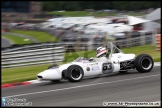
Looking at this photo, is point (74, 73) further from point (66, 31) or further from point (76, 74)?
point (66, 31)

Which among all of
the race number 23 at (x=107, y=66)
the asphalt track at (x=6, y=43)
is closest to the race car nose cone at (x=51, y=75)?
the race number 23 at (x=107, y=66)

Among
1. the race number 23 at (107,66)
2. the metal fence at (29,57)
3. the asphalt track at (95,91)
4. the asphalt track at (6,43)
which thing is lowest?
the asphalt track at (95,91)

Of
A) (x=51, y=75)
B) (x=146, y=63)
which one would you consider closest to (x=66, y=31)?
(x=146, y=63)

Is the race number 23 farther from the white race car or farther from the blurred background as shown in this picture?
the blurred background

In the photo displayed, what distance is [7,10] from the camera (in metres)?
40.3

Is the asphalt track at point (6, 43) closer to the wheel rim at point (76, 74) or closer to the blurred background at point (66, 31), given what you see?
the blurred background at point (66, 31)

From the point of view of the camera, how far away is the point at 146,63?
12219mm

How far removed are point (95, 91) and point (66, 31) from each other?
1646 cm

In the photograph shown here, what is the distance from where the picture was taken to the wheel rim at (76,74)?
36.5 ft

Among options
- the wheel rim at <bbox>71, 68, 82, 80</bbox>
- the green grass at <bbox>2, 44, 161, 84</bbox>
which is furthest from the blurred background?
the wheel rim at <bbox>71, 68, 82, 80</bbox>

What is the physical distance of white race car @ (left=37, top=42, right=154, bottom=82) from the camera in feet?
36.3

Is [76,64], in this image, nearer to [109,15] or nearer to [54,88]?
[54,88]

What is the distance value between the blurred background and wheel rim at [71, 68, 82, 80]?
2.18 ft

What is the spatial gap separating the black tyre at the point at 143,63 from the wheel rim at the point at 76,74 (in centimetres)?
190
